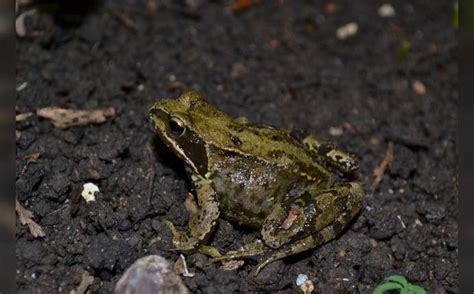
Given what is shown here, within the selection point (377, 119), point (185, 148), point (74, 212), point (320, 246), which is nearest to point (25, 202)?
point (74, 212)

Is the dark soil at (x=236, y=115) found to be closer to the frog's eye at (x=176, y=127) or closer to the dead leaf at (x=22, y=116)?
the dead leaf at (x=22, y=116)

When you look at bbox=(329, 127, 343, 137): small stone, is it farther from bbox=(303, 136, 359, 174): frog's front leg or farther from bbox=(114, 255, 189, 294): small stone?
bbox=(114, 255, 189, 294): small stone

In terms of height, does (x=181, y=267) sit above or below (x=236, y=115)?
below

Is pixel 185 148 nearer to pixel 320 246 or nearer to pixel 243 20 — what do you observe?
pixel 320 246

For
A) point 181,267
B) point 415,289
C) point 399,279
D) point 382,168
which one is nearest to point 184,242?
point 181,267

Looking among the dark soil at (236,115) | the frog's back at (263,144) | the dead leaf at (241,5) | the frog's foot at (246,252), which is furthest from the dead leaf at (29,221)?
the dead leaf at (241,5)

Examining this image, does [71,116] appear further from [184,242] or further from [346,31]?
[346,31]
